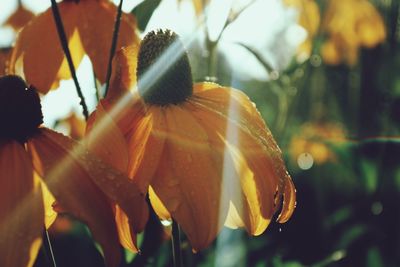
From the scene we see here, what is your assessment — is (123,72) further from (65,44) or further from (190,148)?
(190,148)

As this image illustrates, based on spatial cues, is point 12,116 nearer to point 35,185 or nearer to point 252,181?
point 35,185

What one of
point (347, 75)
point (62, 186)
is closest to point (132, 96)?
point (62, 186)

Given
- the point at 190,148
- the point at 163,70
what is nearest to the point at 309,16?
the point at 163,70

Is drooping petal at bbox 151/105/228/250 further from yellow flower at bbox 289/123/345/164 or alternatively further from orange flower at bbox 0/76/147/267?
yellow flower at bbox 289/123/345/164

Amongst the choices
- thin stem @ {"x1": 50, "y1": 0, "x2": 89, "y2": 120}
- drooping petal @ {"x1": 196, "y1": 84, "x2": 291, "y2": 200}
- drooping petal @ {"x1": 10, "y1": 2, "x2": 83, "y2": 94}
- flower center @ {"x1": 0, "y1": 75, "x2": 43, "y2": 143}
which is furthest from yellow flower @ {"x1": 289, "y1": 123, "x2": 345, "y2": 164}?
flower center @ {"x1": 0, "y1": 75, "x2": 43, "y2": 143}

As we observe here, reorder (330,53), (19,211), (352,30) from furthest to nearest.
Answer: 1. (330,53)
2. (352,30)
3. (19,211)
